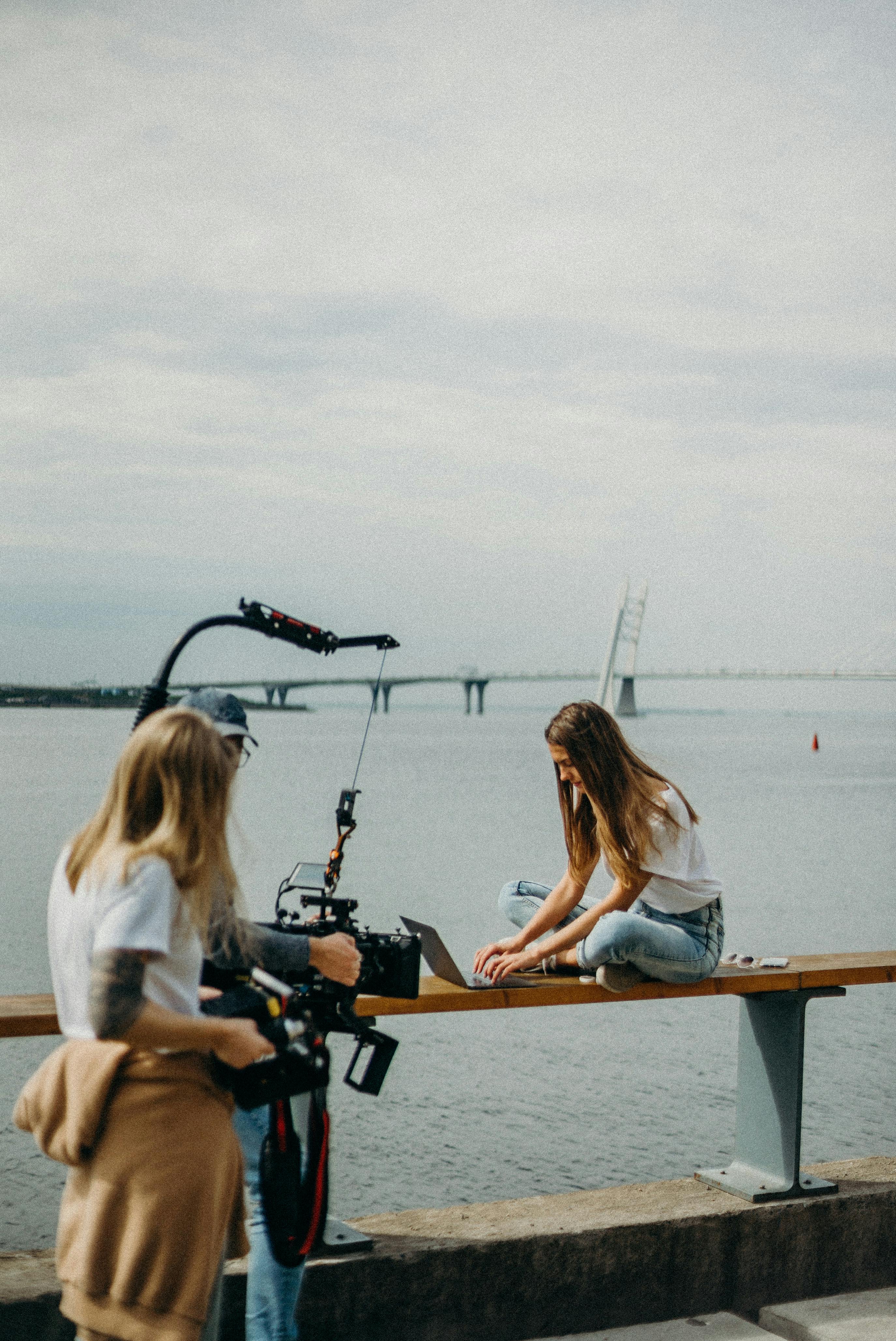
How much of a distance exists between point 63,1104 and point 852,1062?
8300 millimetres

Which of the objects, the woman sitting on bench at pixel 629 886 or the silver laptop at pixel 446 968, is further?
the woman sitting on bench at pixel 629 886

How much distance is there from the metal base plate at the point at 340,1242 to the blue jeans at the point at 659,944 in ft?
2.39

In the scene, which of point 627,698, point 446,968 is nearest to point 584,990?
point 446,968

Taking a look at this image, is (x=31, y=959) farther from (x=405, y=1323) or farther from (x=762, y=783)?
(x=762, y=783)

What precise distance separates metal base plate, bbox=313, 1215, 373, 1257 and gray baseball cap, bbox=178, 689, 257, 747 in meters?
1.03

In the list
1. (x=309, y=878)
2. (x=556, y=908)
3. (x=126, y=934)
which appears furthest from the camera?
(x=556, y=908)

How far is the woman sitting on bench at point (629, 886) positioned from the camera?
2.99 metres

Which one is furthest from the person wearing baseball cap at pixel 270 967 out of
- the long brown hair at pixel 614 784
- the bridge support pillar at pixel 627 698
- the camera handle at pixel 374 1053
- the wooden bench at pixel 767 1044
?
the bridge support pillar at pixel 627 698

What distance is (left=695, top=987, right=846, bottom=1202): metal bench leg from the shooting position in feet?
10.1

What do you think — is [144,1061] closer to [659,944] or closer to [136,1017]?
[136,1017]

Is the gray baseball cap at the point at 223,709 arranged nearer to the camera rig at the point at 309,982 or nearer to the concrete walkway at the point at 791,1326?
the camera rig at the point at 309,982

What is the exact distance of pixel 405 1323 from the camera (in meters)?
A: 2.69

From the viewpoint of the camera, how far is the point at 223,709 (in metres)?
2.31

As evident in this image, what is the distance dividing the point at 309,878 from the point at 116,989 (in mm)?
800
